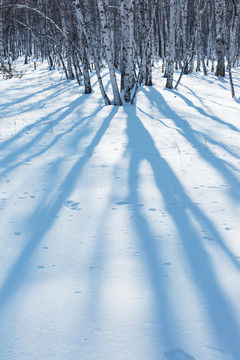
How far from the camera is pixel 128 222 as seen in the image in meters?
2.77

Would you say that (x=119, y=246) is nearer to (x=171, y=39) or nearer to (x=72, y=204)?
(x=72, y=204)

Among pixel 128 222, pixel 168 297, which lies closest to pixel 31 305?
pixel 168 297

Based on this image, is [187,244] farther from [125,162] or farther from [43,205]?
[125,162]

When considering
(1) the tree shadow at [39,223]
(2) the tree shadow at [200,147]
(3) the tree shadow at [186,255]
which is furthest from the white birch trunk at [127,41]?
(3) the tree shadow at [186,255]

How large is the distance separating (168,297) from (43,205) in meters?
1.71

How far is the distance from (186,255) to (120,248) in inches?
19.5

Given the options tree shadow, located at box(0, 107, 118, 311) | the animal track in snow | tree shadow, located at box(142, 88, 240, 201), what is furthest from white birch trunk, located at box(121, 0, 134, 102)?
the animal track in snow

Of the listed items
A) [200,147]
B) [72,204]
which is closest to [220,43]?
[200,147]

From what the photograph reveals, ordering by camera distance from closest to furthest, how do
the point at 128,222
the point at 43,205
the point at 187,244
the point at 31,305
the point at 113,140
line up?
the point at 31,305 < the point at 187,244 < the point at 128,222 < the point at 43,205 < the point at 113,140

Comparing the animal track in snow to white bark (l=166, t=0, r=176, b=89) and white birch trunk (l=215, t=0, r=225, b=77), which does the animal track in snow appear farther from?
white birch trunk (l=215, t=0, r=225, b=77)

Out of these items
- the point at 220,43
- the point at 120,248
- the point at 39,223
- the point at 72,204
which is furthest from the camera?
the point at 220,43

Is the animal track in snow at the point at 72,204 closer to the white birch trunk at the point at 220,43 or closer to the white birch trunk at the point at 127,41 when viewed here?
the white birch trunk at the point at 127,41

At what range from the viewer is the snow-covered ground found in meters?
1.55

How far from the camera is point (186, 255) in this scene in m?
2.27
